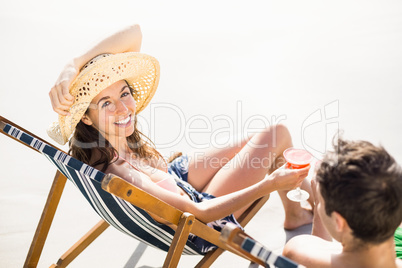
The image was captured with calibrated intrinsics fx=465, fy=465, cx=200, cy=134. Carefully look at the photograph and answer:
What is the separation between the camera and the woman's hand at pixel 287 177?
95.7 inches

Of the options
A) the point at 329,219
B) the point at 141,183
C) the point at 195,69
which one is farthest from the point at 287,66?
the point at 329,219

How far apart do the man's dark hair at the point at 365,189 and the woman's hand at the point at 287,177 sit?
2.41ft

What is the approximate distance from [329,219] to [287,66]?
464 centimetres

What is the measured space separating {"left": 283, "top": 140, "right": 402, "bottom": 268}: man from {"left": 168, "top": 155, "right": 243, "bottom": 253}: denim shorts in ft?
3.36

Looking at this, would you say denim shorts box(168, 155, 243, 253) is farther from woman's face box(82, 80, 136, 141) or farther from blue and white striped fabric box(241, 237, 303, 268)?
blue and white striped fabric box(241, 237, 303, 268)

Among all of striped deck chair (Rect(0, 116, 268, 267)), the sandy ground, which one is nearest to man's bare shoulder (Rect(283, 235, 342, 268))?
striped deck chair (Rect(0, 116, 268, 267))

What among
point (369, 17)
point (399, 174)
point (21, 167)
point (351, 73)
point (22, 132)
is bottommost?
point (21, 167)

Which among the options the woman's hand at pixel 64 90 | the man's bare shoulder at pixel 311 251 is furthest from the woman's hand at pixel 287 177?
the woman's hand at pixel 64 90

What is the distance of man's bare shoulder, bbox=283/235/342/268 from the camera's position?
75.8 inches

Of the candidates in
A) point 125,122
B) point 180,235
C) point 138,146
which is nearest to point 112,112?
point 125,122

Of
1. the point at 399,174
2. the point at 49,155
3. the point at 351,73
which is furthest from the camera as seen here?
the point at 351,73

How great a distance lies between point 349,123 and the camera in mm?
4820

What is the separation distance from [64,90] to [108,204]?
67 cm

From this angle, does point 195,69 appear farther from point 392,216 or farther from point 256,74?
point 392,216
